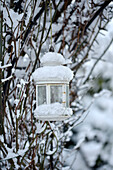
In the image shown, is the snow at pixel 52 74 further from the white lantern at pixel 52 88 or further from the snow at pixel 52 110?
the snow at pixel 52 110

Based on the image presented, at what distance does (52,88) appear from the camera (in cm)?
174

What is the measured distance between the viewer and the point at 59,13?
2.35 metres

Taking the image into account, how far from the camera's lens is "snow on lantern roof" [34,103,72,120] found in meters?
1.67

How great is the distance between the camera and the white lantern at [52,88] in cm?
167

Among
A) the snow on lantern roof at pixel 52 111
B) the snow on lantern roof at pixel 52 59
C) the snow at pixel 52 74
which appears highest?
the snow on lantern roof at pixel 52 59

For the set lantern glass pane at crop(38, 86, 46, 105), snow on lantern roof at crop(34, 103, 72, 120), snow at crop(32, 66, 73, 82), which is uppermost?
snow at crop(32, 66, 73, 82)

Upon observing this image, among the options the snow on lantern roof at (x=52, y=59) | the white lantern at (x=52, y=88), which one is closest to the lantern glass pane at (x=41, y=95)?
the white lantern at (x=52, y=88)

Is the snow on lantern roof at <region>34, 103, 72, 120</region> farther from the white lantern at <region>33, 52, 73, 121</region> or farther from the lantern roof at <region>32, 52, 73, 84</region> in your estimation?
the lantern roof at <region>32, 52, 73, 84</region>

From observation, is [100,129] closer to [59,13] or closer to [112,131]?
[112,131]

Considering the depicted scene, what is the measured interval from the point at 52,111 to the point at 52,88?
0.44 feet

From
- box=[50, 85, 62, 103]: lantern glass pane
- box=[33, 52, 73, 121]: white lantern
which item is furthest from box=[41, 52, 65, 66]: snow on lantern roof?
box=[50, 85, 62, 103]: lantern glass pane

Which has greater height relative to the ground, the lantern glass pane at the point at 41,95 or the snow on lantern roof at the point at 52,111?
the lantern glass pane at the point at 41,95

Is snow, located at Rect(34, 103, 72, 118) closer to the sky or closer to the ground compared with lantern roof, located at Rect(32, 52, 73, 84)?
closer to the ground

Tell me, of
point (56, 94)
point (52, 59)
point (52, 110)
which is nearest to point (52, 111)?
→ point (52, 110)
